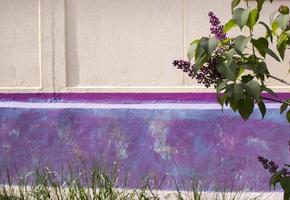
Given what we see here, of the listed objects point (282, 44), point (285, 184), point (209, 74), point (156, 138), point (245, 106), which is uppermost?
point (282, 44)

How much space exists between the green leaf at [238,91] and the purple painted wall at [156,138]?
11.2ft

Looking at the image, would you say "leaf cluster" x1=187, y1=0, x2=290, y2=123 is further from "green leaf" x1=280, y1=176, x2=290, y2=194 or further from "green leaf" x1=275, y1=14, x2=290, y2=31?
"green leaf" x1=280, y1=176, x2=290, y2=194

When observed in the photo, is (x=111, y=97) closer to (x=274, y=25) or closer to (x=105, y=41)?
(x=105, y=41)

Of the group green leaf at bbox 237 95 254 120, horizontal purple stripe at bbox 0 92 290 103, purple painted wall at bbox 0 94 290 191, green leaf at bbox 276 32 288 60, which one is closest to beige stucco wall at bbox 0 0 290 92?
horizontal purple stripe at bbox 0 92 290 103

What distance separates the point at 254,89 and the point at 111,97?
3.69m

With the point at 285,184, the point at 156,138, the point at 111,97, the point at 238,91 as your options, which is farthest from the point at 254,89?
the point at 111,97

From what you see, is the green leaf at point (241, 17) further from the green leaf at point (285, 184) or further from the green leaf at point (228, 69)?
the green leaf at point (285, 184)

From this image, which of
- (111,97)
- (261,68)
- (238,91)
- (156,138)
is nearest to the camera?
(238,91)

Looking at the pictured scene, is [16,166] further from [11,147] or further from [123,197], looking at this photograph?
[123,197]

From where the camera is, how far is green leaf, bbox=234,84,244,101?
84.8 inches

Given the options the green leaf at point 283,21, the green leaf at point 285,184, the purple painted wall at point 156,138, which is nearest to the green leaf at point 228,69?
the green leaf at point 283,21

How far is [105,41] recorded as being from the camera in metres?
5.80

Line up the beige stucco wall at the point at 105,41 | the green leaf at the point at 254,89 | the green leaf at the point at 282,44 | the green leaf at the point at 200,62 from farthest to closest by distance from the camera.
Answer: the beige stucco wall at the point at 105,41, the green leaf at the point at 282,44, the green leaf at the point at 200,62, the green leaf at the point at 254,89

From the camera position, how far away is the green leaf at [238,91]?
2154mm
